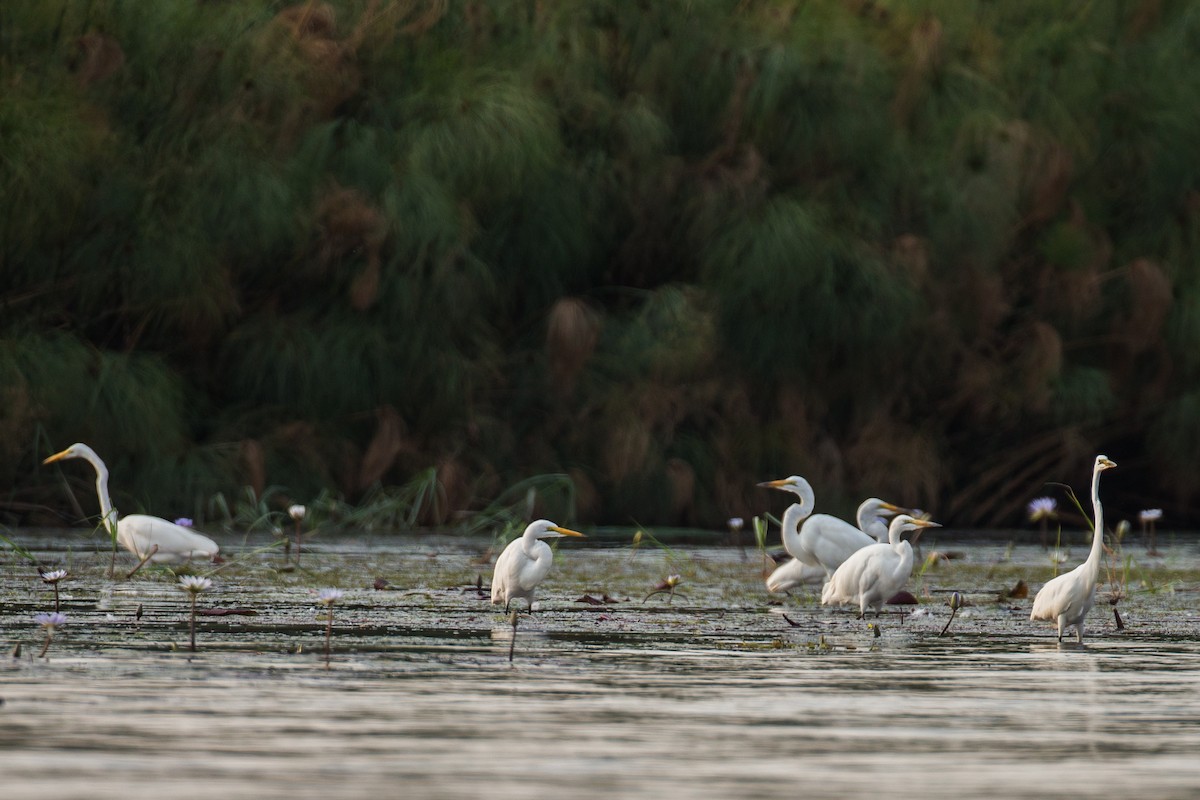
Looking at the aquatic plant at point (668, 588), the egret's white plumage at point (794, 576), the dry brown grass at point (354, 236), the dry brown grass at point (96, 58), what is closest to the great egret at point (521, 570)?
the aquatic plant at point (668, 588)

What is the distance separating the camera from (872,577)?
8.13 m

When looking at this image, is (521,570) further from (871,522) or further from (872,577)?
(871,522)

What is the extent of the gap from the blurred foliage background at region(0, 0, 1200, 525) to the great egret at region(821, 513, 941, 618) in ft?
18.1

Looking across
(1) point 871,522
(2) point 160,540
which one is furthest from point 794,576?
(2) point 160,540

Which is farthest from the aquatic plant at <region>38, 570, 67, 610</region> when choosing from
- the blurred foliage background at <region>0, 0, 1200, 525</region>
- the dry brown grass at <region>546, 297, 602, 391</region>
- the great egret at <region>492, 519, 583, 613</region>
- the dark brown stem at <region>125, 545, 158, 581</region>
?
the dry brown grass at <region>546, 297, 602, 391</region>

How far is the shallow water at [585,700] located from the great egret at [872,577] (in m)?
0.16

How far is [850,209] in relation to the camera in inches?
588

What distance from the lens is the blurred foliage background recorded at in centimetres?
1345

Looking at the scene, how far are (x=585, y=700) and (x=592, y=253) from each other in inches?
386

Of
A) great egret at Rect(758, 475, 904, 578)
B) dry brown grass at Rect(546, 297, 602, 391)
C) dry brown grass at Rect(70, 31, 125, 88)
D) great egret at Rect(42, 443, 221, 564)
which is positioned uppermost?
dry brown grass at Rect(70, 31, 125, 88)

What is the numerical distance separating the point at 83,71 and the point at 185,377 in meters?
1.99

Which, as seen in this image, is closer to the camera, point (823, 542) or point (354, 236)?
point (823, 542)

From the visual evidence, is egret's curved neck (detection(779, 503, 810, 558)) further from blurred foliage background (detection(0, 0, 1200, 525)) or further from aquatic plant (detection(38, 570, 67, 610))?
blurred foliage background (detection(0, 0, 1200, 525))

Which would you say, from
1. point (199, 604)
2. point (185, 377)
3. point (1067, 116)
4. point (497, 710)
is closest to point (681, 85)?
point (1067, 116)
